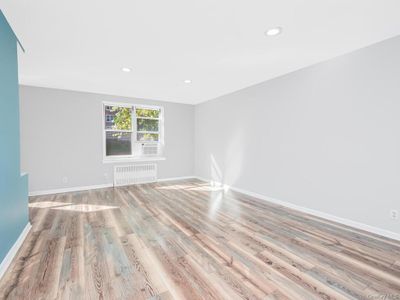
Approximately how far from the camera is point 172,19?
197cm

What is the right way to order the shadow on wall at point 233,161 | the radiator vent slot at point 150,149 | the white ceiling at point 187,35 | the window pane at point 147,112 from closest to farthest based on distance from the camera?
the white ceiling at point 187,35
the shadow on wall at point 233,161
the window pane at point 147,112
the radiator vent slot at point 150,149

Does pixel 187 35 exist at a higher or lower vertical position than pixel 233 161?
higher

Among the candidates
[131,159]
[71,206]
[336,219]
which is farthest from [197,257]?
[131,159]

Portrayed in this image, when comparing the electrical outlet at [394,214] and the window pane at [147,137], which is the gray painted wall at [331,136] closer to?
the electrical outlet at [394,214]

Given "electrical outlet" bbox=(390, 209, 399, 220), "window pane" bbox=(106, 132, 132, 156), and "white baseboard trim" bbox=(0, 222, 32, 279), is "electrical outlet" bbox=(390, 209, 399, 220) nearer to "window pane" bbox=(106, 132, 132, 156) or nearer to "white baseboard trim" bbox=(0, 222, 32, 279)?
"white baseboard trim" bbox=(0, 222, 32, 279)

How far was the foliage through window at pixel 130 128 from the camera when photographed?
5.02 metres

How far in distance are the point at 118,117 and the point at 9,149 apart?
129 inches

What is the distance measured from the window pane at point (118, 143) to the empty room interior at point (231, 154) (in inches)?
14.4

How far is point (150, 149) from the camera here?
18.5ft

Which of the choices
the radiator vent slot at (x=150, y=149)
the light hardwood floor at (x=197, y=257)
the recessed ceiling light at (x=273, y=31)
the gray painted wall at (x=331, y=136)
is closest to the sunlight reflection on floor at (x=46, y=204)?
the light hardwood floor at (x=197, y=257)

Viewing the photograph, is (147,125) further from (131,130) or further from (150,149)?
(150,149)

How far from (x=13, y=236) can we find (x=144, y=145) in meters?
3.69

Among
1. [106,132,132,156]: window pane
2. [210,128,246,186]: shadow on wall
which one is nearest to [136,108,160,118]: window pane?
[106,132,132,156]: window pane

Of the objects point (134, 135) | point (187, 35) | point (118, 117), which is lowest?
point (134, 135)
